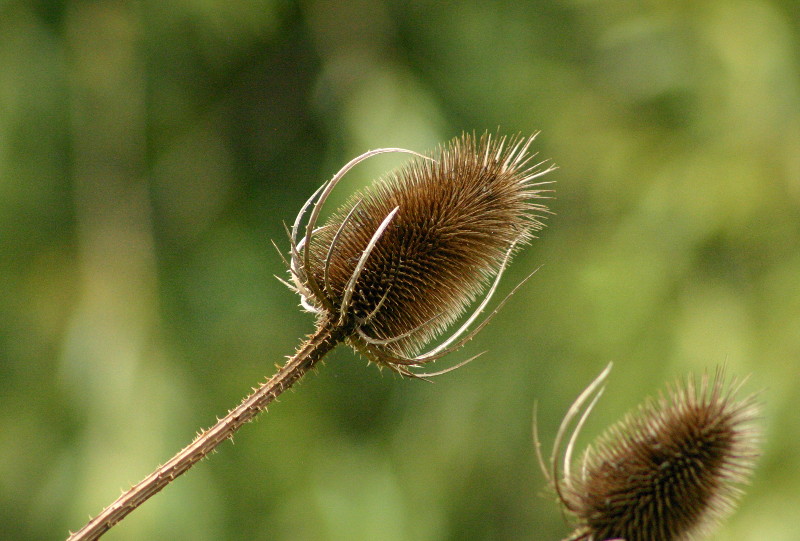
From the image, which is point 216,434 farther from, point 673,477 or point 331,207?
point 331,207

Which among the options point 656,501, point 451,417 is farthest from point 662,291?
point 656,501

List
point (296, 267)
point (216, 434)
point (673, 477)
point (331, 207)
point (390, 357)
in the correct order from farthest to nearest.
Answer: point (331, 207) < point (296, 267) < point (390, 357) < point (673, 477) < point (216, 434)

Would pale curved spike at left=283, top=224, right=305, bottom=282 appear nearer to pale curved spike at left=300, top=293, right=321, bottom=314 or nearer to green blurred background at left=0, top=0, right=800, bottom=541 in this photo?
pale curved spike at left=300, top=293, right=321, bottom=314

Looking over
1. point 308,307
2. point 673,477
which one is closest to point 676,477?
point 673,477

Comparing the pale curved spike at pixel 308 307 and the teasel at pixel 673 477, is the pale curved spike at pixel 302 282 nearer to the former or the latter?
the pale curved spike at pixel 308 307

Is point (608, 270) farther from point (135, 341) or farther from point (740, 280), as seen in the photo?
point (135, 341)

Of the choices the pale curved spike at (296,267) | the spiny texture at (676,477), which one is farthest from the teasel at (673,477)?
the pale curved spike at (296,267)

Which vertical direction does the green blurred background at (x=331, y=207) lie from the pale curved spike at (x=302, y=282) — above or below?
above
